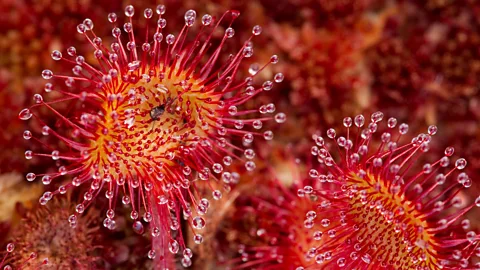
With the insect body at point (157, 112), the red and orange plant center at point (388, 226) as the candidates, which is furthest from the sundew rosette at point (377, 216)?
the insect body at point (157, 112)

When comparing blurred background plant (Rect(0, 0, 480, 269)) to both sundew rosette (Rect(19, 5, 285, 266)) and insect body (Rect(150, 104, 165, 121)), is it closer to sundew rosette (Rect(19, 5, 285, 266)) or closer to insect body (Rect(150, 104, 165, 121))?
sundew rosette (Rect(19, 5, 285, 266))

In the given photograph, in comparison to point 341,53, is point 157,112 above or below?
below

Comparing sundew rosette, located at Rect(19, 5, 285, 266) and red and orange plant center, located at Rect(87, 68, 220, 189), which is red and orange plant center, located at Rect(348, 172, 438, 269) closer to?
sundew rosette, located at Rect(19, 5, 285, 266)

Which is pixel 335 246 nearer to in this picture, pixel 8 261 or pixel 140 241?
pixel 140 241


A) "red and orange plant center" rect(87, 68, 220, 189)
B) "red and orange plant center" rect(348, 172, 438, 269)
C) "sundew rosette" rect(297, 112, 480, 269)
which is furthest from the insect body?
"red and orange plant center" rect(348, 172, 438, 269)

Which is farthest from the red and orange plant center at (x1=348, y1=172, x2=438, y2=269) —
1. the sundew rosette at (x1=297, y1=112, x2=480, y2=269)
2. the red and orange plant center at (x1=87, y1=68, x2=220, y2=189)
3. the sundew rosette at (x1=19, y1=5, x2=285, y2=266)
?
the red and orange plant center at (x1=87, y1=68, x2=220, y2=189)

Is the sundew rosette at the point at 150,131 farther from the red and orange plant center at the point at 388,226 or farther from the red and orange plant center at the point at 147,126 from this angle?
the red and orange plant center at the point at 388,226

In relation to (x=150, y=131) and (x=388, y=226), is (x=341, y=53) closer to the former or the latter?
(x=388, y=226)

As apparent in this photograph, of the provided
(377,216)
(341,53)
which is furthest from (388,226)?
(341,53)

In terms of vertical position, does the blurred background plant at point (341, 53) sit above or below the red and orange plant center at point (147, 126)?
above

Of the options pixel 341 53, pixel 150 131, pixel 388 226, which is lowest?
pixel 150 131

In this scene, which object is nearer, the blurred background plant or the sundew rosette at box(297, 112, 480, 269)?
the sundew rosette at box(297, 112, 480, 269)

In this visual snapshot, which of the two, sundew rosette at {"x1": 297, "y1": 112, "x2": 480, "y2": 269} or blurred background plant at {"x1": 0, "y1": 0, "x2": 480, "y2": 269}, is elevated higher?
blurred background plant at {"x1": 0, "y1": 0, "x2": 480, "y2": 269}
